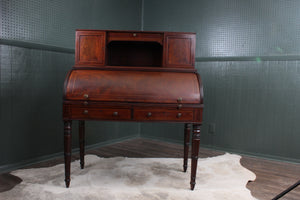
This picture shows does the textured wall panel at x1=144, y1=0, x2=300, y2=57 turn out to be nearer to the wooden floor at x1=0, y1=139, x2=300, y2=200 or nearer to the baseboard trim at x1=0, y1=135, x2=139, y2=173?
the wooden floor at x1=0, y1=139, x2=300, y2=200

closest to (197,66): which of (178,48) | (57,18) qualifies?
(178,48)

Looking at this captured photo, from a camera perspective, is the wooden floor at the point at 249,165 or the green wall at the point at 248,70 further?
the green wall at the point at 248,70

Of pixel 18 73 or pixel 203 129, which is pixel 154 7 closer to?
pixel 203 129

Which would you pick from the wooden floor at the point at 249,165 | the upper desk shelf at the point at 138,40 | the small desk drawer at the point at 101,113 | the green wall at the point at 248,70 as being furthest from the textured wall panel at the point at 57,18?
the wooden floor at the point at 249,165

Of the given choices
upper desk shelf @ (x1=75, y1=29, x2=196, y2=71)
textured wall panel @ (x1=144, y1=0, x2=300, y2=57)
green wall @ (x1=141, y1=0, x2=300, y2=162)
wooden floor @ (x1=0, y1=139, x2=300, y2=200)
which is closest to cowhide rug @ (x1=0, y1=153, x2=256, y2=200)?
wooden floor @ (x1=0, y1=139, x2=300, y2=200)

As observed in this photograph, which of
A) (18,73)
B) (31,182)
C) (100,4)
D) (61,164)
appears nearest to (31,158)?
(61,164)

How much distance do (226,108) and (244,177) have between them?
137 cm

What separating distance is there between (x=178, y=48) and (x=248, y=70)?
168cm

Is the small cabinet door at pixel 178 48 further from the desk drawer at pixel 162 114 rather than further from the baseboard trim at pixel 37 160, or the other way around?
the baseboard trim at pixel 37 160

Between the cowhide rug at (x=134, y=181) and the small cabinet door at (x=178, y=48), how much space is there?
1186 mm

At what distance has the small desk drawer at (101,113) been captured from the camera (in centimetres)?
235

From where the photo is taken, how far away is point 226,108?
3.97 m

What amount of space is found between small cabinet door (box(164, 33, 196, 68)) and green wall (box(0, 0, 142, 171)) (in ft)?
5.01

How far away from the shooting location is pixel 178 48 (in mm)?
2561
